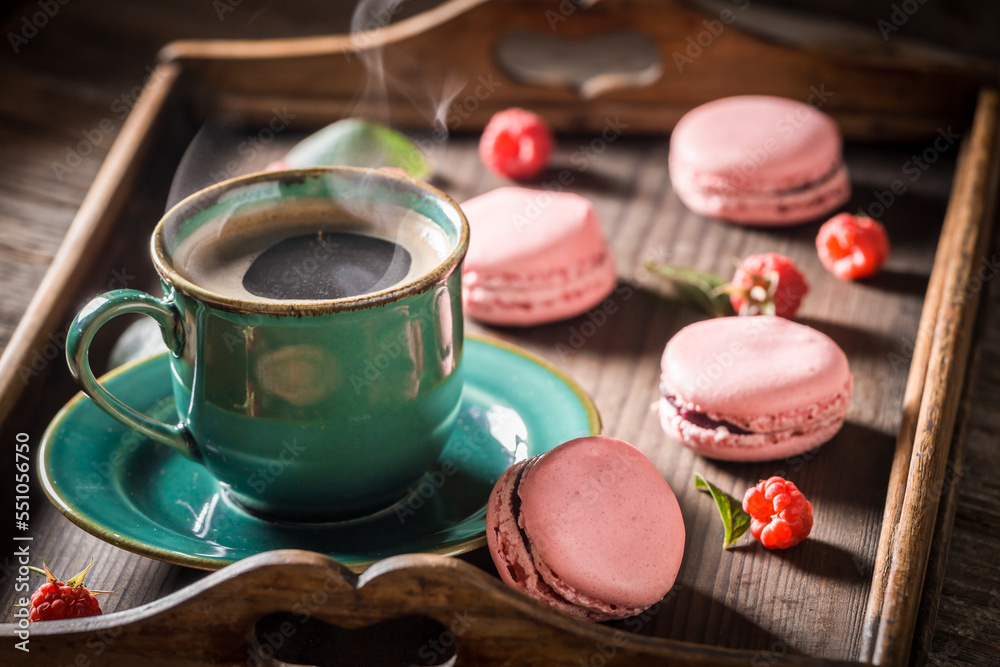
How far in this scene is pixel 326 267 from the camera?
84 centimetres

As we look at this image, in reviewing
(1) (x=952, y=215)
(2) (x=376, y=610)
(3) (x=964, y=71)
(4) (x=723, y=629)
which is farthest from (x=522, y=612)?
(3) (x=964, y=71)

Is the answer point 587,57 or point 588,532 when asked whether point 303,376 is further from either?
point 587,57

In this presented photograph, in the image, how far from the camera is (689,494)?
36.8 inches

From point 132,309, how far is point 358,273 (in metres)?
0.18

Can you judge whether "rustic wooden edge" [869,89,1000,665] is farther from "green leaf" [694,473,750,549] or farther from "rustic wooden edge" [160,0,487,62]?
"rustic wooden edge" [160,0,487,62]

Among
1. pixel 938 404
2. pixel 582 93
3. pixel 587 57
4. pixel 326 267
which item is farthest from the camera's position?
pixel 587 57

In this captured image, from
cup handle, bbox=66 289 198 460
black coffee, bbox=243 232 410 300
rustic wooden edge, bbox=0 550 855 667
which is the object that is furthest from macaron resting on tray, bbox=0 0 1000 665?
black coffee, bbox=243 232 410 300

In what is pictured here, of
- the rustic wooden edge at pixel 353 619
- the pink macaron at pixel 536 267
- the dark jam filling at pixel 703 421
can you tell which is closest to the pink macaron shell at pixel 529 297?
the pink macaron at pixel 536 267

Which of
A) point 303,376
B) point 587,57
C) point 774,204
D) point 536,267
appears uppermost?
point 303,376

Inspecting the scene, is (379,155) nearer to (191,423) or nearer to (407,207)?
(407,207)

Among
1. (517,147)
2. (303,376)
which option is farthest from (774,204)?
(303,376)

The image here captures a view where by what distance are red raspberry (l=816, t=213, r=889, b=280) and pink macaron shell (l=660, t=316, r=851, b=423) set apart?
10.5 inches

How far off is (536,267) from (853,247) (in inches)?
15.9

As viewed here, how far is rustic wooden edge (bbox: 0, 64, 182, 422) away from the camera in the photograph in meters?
0.99
